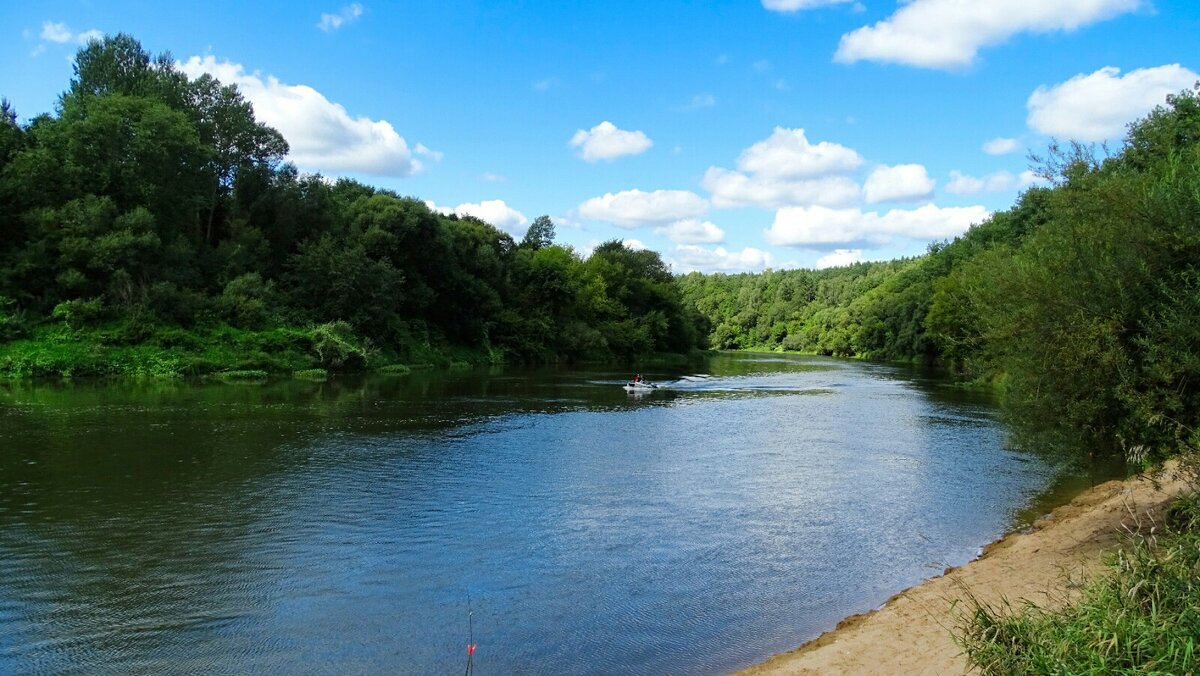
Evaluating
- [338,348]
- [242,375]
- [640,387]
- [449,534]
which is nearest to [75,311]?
[242,375]

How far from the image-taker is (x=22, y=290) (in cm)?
4625

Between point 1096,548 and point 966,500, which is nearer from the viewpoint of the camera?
point 1096,548

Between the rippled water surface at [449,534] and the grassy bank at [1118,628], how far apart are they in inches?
165

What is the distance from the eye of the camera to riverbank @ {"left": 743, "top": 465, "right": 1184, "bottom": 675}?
9203 mm

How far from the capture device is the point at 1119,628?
21.2ft

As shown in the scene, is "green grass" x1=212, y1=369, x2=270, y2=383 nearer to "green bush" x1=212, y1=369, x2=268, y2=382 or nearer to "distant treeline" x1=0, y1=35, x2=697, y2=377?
"green bush" x1=212, y1=369, x2=268, y2=382

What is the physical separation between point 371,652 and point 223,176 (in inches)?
2577

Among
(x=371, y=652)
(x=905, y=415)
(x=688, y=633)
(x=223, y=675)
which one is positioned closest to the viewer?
(x=223, y=675)

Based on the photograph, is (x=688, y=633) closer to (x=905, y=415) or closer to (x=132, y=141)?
(x=905, y=415)

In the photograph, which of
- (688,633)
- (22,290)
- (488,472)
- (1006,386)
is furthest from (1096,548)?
(22,290)

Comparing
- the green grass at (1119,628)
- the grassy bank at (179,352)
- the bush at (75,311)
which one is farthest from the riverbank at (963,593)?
the bush at (75,311)

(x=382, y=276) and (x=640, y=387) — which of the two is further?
(x=382, y=276)

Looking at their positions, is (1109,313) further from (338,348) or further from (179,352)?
(338,348)

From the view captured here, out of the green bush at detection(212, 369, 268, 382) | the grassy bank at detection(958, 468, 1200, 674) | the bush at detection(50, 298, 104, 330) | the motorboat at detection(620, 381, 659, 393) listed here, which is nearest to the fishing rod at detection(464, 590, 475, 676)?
the grassy bank at detection(958, 468, 1200, 674)
